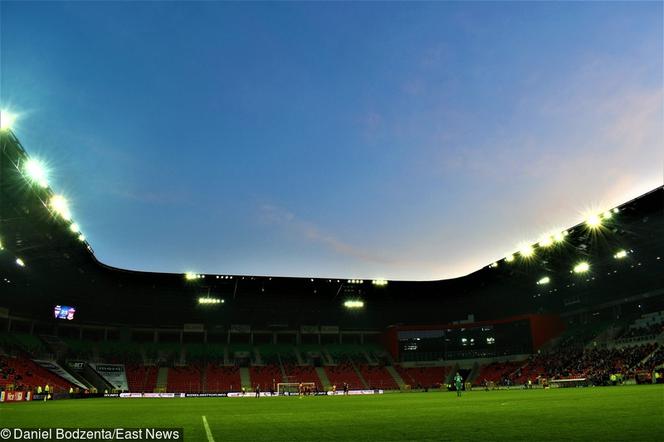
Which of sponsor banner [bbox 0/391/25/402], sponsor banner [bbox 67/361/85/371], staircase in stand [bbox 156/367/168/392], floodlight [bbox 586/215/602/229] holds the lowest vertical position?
staircase in stand [bbox 156/367/168/392]

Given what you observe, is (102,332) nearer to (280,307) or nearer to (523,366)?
(280,307)

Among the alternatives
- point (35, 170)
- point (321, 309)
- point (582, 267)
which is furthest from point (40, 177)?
point (582, 267)

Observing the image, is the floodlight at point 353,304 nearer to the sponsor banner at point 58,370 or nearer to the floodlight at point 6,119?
the sponsor banner at point 58,370

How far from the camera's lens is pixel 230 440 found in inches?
393

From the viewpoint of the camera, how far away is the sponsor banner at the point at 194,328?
75250mm

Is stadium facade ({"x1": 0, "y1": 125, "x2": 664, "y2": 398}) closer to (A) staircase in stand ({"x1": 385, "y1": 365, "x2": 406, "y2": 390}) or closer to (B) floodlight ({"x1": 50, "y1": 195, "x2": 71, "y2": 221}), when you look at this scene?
(A) staircase in stand ({"x1": 385, "y1": 365, "x2": 406, "y2": 390})

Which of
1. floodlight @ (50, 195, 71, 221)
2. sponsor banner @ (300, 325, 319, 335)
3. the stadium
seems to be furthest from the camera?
sponsor banner @ (300, 325, 319, 335)

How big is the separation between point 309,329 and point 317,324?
1.69 m

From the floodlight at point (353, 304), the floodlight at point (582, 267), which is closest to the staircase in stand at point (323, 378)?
the floodlight at point (353, 304)

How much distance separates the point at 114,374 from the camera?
2478 inches

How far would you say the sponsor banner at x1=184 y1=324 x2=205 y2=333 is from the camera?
247 feet

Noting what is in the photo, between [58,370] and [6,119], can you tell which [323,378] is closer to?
[58,370]

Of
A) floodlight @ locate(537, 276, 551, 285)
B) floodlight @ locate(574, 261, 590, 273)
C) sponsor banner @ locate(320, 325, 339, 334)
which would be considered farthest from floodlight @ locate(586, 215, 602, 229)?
sponsor banner @ locate(320, 325, 339, 334)

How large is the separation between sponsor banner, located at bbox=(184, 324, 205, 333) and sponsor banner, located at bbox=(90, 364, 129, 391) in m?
12.3
